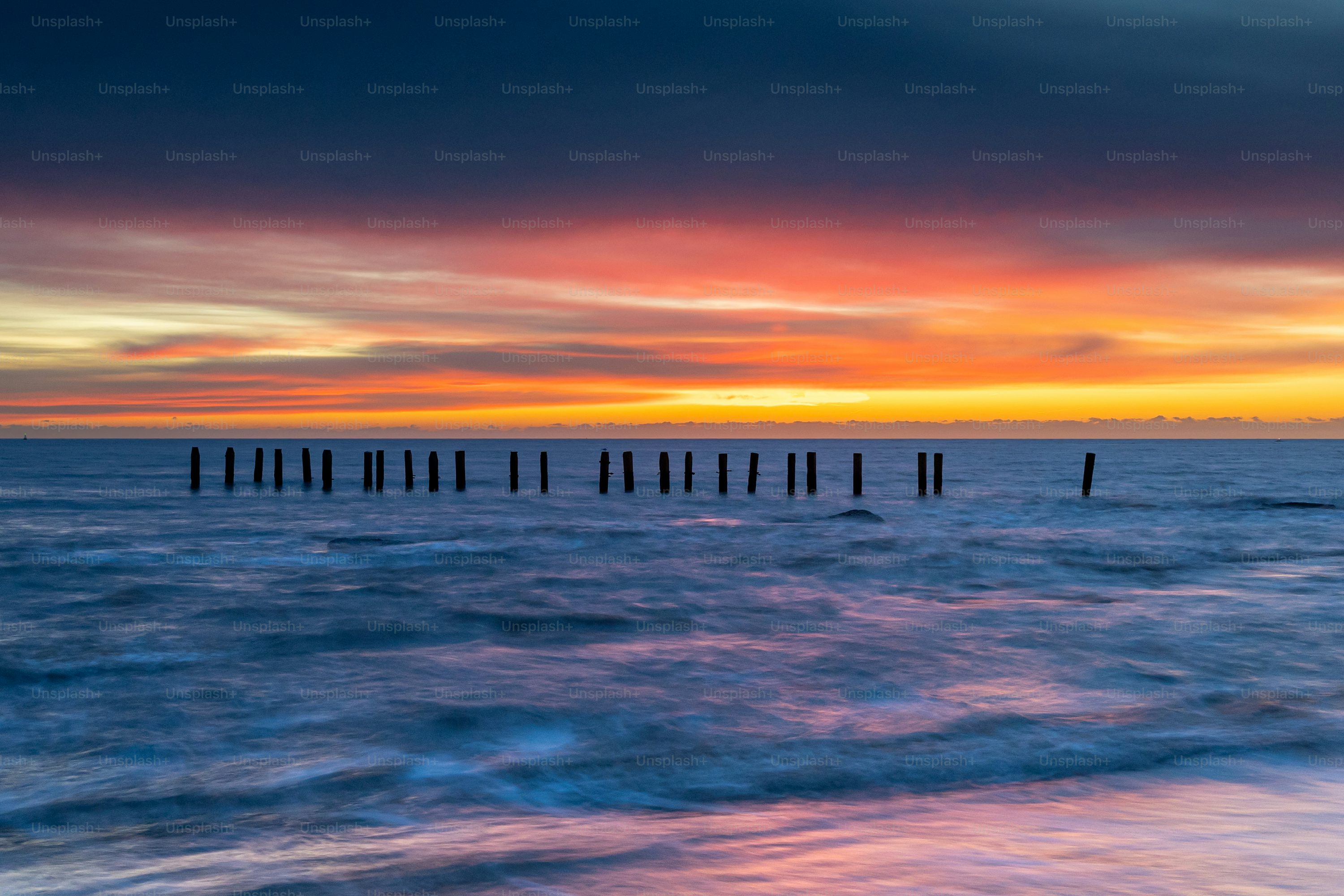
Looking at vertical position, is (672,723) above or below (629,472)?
below

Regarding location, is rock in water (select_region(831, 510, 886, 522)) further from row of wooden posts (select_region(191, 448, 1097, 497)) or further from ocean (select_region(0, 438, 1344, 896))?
ocean (select_region(0, 438, 1344, 896))

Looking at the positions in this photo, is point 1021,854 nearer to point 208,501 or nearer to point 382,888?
point 382,888

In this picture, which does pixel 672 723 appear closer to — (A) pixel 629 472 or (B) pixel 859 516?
(B) pixel 859 516

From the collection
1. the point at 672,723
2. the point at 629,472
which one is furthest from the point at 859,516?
the point at 672,723

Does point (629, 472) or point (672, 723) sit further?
point (629, 472)

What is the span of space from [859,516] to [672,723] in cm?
2200

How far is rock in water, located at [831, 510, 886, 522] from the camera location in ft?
91.0

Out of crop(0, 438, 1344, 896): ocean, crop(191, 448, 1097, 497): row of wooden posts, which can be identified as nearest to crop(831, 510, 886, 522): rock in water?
crop(191, 448, 1097, 497): row of wooden posts

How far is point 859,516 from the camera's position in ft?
93.8

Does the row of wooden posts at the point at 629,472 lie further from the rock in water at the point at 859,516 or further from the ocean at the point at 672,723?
the ocean at the point at 672,723

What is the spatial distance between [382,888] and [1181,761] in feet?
16.1

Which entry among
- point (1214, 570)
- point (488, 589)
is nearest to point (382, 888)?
point (488, 589)

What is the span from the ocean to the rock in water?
308 inches

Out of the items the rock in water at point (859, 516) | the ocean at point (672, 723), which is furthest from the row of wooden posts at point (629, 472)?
the ocean at point (672, 723)
